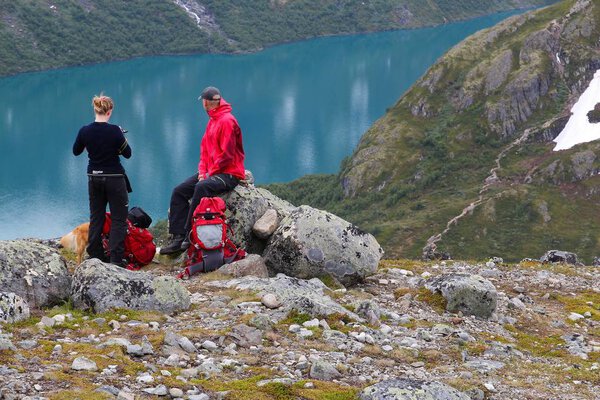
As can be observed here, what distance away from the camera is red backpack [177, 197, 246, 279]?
18234 millimetres

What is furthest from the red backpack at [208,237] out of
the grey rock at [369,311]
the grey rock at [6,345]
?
the grey rock at [6,345]

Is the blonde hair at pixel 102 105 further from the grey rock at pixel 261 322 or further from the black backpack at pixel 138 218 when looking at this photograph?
the grey rock at pixel 261 322

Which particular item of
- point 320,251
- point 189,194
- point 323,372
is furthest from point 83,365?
point 189,194

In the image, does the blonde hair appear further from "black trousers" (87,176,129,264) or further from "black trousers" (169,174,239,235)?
"black trousers" (169,174,239,235)

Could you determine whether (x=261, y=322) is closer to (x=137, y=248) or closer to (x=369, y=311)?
(x=369, y=311)

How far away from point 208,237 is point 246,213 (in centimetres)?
204

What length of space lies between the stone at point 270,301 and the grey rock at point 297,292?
0.45 feet

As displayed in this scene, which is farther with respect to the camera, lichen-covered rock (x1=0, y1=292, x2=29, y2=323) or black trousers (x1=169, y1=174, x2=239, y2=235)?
black trousers (x1=169, y1=174, x2=239, y2=235)

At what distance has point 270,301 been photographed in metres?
15.2

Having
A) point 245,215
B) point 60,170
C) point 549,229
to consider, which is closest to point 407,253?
point 549,229

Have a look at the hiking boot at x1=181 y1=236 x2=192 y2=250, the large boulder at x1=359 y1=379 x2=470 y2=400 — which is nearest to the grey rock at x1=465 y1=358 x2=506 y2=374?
the large boulder at x1=359 y1=379 x2=470 y2=400

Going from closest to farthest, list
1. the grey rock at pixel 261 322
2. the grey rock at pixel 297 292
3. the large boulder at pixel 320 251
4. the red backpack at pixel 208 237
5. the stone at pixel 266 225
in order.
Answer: the grey rock at pixel 261 322 → the grey rock at pixel 297 292 → the red backpack at pixel 208 237 → the large boulder at pixel 320 251 → the stone at pixel 266 225

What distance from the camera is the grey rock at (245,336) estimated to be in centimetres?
1323

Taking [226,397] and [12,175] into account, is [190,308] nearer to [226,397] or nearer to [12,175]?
[226,397]
